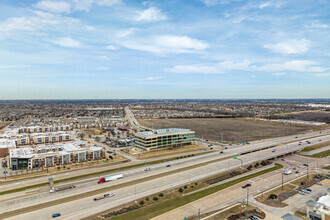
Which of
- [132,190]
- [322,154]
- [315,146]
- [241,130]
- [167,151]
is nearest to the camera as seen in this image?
[132,190]

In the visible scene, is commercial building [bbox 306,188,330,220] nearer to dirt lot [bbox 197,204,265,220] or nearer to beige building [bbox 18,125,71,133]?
dirt lot [bbox 197,204,265,220]

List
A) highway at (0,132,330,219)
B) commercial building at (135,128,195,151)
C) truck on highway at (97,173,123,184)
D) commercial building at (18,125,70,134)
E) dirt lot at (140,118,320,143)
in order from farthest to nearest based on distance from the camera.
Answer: commercial building at (18,125,70,134) < dirt lot at (140,118,320,143) < commercial building at (135,128,195,151) < truck on highway at (97,173,123,184) < highway at (0,132,330,219)

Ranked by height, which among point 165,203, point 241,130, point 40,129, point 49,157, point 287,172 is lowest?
point 165,203

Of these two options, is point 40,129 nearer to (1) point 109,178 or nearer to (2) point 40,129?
(2) point 40,129

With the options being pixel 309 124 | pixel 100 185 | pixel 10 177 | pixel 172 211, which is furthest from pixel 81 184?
pixel 309 124

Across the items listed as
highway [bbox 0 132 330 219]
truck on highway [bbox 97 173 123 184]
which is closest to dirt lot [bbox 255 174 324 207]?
highway [bbox 0 132 330 219]

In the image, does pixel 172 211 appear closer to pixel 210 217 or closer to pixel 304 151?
pixel 210 217

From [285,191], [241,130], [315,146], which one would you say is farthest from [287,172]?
[241,130]

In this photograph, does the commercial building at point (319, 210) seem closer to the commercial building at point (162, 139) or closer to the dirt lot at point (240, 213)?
the dirt lot at point (240, 213)
